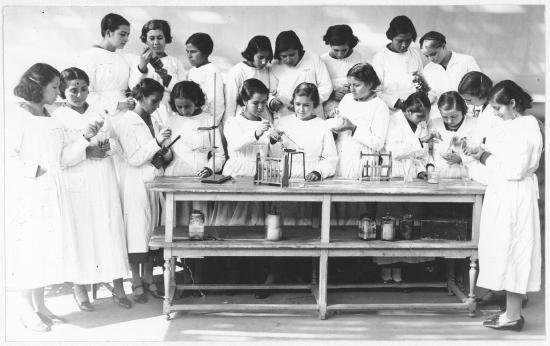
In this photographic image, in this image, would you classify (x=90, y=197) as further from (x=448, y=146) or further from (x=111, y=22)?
(x=448, y=146)

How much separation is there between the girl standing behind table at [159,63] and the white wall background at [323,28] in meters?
0.07

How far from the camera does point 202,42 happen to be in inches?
188

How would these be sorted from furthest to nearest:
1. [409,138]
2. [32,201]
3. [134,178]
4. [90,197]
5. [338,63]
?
[338,63] → [409,138] → [134,178] → [90,197] → [32,201]

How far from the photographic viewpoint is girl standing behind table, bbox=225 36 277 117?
469cm

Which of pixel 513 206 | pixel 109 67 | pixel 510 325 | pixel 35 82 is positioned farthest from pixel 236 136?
pixel 510 325

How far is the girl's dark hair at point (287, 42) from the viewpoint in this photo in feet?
15.4

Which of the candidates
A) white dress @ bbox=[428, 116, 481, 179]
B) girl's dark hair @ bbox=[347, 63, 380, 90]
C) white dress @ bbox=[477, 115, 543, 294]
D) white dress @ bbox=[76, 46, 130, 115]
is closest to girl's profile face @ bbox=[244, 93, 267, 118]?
girl's dark hair @ bbox=[347, 63, 380, 90]

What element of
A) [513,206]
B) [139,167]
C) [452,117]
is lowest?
[513,206]

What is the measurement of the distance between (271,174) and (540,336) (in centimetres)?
202

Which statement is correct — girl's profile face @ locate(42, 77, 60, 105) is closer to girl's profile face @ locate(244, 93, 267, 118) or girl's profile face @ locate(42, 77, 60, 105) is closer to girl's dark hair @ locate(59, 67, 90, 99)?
girl's dark hair @ locate(59, 67, 90, 99)

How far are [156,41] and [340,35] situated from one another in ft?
4.56

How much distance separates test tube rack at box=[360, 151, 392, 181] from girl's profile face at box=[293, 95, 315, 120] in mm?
512

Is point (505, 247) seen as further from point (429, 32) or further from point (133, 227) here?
point (133, 227)

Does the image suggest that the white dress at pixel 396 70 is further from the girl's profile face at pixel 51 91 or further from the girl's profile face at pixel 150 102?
the girl's profile face at pixel 51 91
